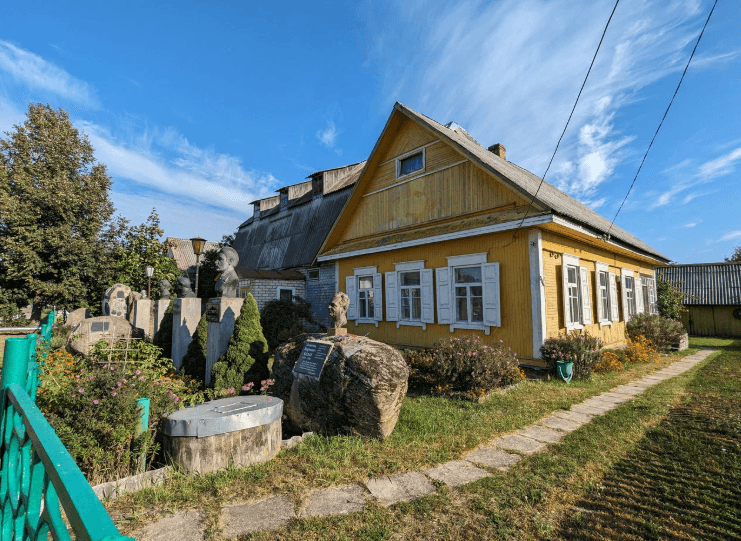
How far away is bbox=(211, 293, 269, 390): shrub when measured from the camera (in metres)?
6.15

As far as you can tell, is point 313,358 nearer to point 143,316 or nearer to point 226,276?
point 226,276

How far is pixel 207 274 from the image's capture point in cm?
2000

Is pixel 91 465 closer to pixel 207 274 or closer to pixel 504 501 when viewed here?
pixel 504 501

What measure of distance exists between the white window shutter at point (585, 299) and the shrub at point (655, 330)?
146 inches

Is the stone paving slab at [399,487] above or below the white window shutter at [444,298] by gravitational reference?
below

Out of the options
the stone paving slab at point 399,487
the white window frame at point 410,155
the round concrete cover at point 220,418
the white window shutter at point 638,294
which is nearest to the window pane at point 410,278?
the white window frame at point 410,155

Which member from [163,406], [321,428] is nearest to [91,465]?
[163,406]

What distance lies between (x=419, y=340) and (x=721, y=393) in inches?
249

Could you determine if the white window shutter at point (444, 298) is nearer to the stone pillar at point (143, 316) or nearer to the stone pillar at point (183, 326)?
the stone pillar at point (183, 326)

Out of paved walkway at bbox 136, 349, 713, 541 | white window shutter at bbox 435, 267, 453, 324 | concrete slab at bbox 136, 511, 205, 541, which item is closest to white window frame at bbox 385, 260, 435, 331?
white window shutter at bbox 435, 267, 453, 324

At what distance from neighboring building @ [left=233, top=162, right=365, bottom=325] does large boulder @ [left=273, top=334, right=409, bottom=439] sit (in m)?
9.32

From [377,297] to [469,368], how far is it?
549cm

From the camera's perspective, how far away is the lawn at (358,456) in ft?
10.8

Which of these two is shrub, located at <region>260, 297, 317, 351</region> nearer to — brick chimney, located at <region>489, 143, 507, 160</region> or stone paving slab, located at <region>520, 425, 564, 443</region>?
stone paving slab, located at <region>520, 425, 564, 443</region>
